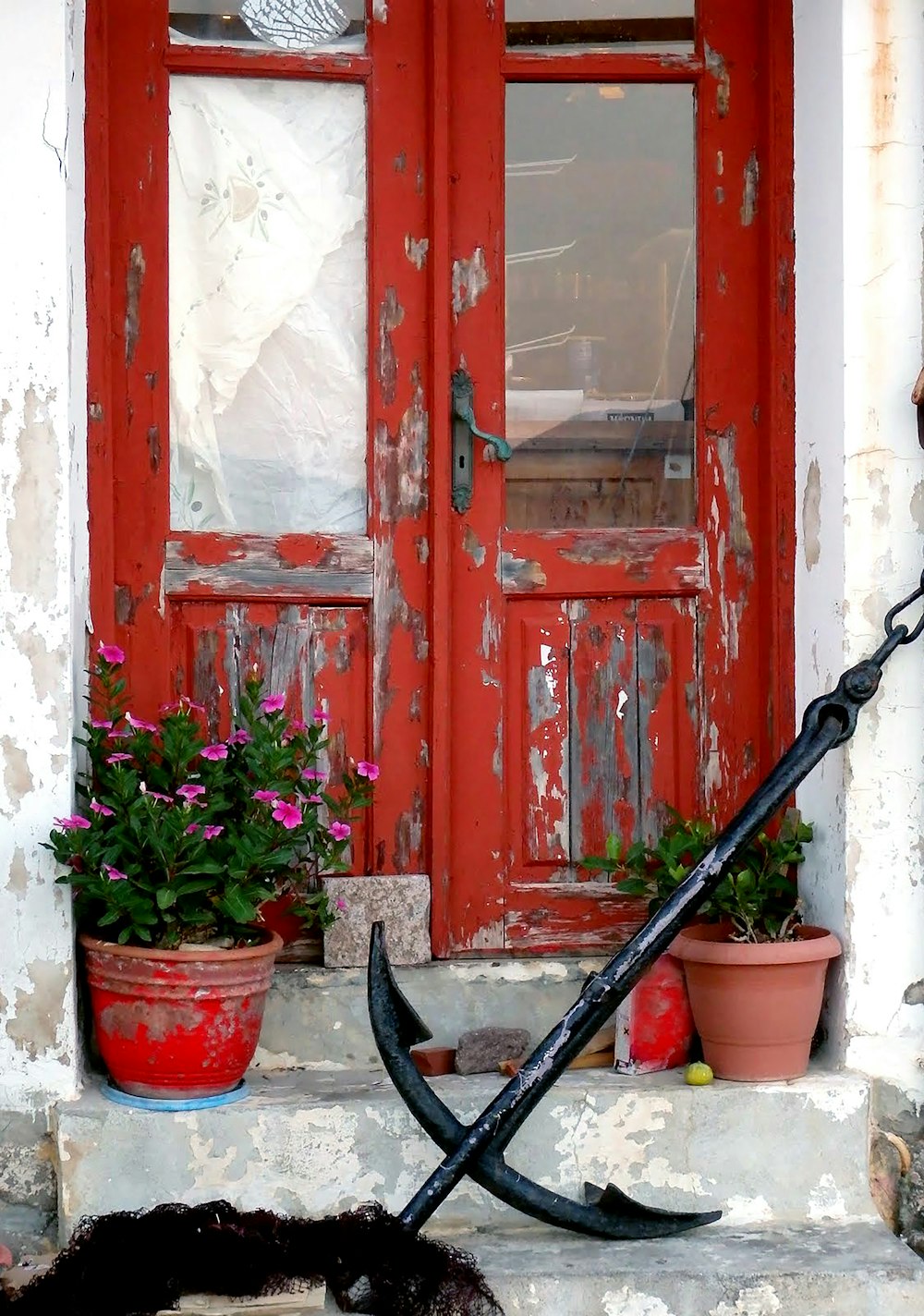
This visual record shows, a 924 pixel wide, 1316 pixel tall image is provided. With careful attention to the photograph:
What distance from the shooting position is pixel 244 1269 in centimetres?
273

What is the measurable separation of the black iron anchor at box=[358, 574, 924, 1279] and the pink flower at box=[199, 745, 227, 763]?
1.73ft

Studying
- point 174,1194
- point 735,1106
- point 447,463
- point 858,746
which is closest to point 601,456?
point 447,463

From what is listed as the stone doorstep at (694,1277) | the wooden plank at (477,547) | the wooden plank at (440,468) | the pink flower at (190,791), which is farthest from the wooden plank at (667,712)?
the pink flower at (190,791)

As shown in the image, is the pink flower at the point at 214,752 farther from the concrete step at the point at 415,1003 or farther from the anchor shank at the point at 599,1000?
the anchor shank at the point at 599,1000

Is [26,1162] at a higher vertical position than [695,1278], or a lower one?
higher

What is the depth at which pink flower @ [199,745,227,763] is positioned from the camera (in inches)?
125

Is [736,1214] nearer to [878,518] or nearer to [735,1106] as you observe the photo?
[735,1106]

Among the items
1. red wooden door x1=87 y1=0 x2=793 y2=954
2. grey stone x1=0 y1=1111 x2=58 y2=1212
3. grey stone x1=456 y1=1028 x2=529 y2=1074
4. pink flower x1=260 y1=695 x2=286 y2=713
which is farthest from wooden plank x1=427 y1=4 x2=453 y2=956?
grey stone x1=0 y1=1111 x2=58 y2=1212

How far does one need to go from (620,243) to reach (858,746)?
1.35 metres

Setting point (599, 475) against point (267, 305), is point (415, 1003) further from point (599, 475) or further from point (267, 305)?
point (267, 305)

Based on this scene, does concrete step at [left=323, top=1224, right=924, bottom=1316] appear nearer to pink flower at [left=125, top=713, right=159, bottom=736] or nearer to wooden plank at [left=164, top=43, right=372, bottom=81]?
pink flower at [left=125, top=713, right=159, bottom=736]

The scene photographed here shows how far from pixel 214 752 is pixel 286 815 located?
0.70ft

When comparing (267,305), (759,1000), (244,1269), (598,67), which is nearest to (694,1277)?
(759,1000)

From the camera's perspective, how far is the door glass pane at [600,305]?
3.67 metres
